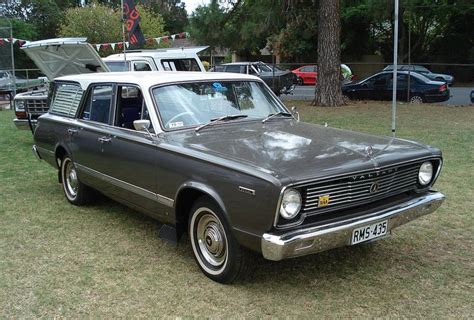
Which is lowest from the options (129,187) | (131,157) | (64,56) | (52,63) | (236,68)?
(129,187)

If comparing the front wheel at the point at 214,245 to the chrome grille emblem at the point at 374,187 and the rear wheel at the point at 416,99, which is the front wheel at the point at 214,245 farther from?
the rear wheel at the point at 416,99

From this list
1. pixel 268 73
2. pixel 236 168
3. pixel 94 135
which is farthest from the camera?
pixel 268 73

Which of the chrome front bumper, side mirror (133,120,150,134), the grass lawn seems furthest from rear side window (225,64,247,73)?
the chrome front bumper

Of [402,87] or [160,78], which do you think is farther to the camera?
[402,87]

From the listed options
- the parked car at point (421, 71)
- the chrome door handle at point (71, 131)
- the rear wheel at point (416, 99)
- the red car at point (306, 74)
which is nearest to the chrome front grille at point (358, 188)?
the chrome door handle at point (71, 131)

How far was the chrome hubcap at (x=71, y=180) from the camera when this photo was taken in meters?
6.41

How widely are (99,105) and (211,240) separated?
246 centimetres

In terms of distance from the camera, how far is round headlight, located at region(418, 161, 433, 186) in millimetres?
4422

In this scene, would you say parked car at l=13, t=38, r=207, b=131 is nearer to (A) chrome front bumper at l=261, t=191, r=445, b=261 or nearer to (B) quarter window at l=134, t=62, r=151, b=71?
(B) quarter window at l=134, t=62, r=151, b=71

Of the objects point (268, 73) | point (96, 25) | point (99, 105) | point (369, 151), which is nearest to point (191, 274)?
point (369, 151)

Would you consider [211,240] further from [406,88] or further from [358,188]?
[406,88]

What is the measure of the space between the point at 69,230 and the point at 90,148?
3.01 ft

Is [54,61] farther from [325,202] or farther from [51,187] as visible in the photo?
[325,202]

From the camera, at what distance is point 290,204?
11.7 feet
